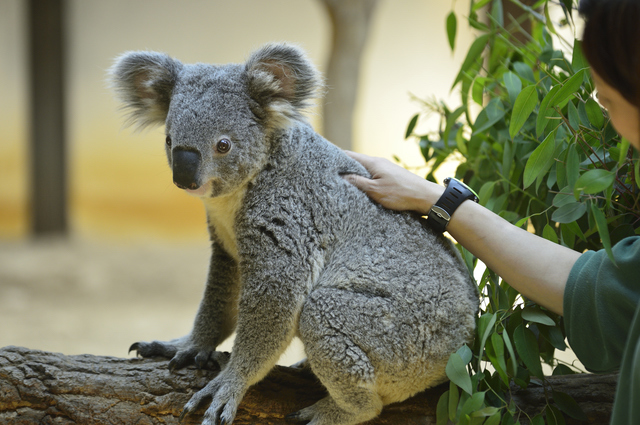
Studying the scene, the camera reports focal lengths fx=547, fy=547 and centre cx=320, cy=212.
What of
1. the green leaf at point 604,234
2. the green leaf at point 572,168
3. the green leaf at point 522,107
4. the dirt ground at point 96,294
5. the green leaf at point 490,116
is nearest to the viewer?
the green leaf at point 604,234

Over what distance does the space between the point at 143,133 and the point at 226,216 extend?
A: 262 inches

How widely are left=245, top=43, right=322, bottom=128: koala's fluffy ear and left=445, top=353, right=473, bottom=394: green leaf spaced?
100 centimetres

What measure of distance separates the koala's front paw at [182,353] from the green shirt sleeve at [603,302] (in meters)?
1.20

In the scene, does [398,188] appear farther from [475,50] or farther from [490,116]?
[475,50]

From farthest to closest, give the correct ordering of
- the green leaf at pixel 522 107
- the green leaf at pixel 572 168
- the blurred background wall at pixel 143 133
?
the blurred background wall at pixel 143 133, the green leaf at pixel 522 107, the green leaf at pixel 572 168

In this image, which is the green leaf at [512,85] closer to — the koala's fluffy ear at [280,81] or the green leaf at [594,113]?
the green leaf at [594,113]

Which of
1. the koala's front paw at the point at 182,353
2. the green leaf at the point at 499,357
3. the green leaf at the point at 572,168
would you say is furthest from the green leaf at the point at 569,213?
the koala's front paw at the point at 182,353

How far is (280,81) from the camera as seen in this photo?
6.50 feet

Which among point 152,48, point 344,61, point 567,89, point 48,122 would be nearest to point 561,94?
point 567,89

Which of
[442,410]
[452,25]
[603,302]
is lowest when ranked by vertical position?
[442,410]

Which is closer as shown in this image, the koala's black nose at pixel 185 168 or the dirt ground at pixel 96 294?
the koala's black nose at pixel 185 168

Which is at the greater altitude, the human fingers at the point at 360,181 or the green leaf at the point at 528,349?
the human fingers at the point at 360,181

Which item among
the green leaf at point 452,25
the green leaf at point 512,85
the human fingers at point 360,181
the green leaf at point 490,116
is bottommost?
the human fingers at point 360,181

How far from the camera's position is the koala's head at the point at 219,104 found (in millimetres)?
1813
